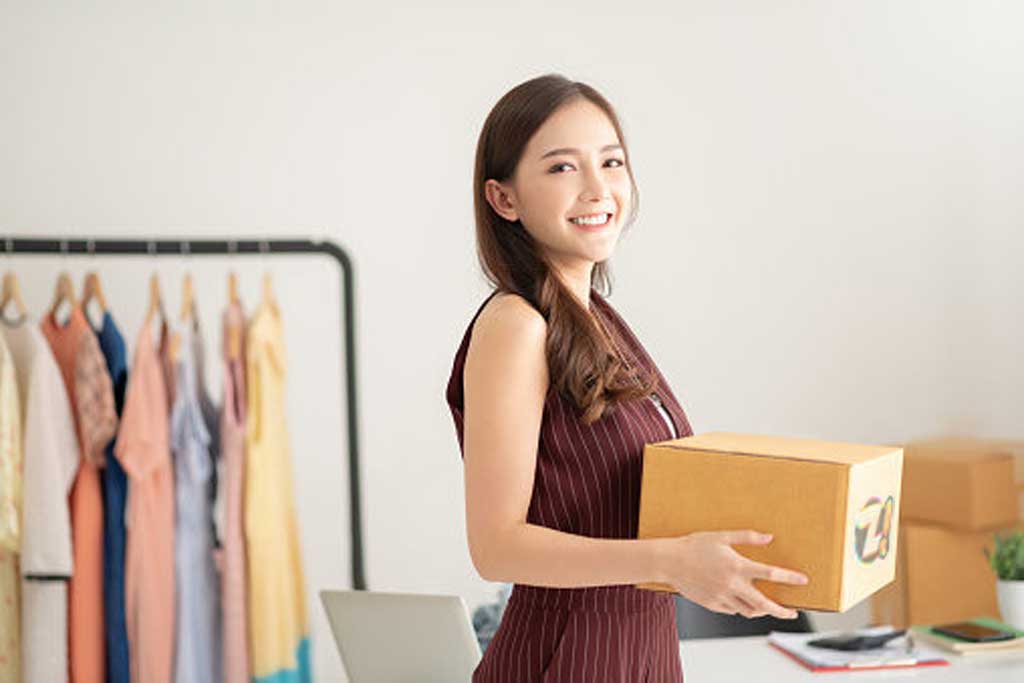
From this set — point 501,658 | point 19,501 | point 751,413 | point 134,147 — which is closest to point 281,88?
point 134,147

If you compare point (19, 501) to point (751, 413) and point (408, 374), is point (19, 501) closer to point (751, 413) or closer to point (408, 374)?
point (408, 374)

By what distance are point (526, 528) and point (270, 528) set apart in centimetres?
184

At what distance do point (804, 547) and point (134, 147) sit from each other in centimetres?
266

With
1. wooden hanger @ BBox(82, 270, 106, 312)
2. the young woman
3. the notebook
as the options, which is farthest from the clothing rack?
the young woman

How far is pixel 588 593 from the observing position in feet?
5.02

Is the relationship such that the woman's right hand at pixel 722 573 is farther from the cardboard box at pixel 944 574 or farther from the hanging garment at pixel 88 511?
the cardboard box at pixel 944 574

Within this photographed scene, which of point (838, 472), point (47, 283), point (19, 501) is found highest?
point (47, 283)

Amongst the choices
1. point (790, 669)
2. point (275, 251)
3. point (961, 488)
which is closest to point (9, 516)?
point (275, 251)

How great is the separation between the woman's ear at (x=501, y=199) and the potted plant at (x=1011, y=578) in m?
1.81

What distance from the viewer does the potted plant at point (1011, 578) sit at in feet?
9.54

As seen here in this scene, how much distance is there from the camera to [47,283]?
3545mm

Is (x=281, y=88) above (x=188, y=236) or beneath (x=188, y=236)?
above

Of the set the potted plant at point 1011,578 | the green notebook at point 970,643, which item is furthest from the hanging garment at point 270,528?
the potted plant at point 1011,578

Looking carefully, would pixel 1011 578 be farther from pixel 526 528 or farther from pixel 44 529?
pixel 44 529
